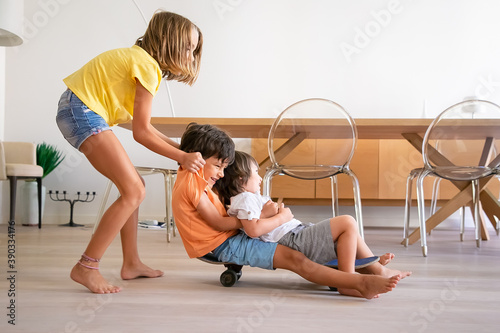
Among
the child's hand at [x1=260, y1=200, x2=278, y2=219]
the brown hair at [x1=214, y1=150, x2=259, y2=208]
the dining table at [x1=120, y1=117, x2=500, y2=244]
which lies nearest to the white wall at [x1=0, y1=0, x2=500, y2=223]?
the dining table at [x1=120, y1=117, x2=500, y2=244]

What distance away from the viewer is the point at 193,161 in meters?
1.58

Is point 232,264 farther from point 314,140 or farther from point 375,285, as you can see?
point 314,140

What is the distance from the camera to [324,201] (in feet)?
14.7

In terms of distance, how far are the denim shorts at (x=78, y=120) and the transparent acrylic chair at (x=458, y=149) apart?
1.54m

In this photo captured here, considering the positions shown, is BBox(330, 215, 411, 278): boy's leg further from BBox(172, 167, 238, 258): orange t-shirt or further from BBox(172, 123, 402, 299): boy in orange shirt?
BBox(172, 167, 238, 258): orange t-shirt

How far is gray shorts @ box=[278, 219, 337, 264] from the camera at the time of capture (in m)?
1.63

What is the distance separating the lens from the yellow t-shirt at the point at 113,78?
162 centimetres

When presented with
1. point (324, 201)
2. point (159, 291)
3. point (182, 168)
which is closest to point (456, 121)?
point (182, 168)

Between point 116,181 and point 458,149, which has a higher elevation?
point 458,149

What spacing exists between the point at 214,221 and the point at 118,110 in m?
0.45

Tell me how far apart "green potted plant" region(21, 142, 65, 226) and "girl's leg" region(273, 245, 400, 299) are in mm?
3298

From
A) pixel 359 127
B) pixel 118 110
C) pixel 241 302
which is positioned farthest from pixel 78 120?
pixel 359 127

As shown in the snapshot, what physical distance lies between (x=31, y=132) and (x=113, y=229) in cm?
359

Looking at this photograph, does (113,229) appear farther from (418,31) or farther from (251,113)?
(418,31)
